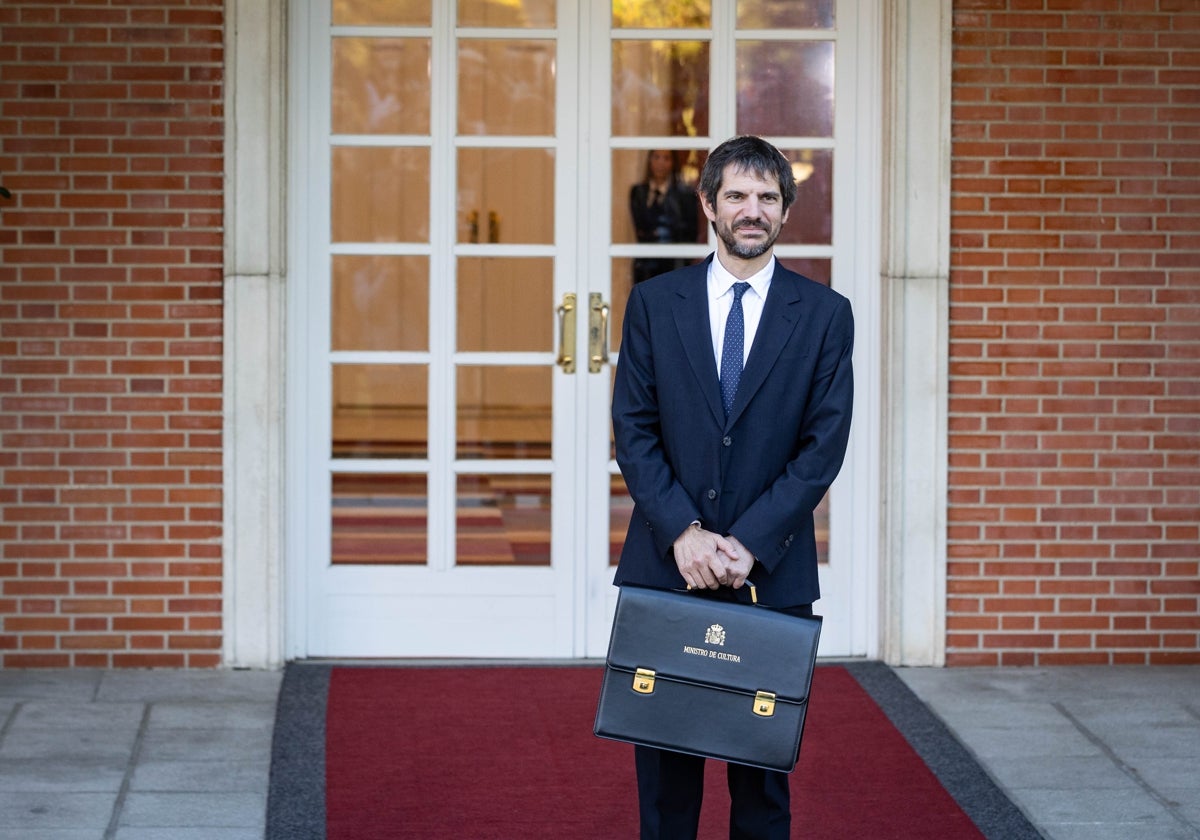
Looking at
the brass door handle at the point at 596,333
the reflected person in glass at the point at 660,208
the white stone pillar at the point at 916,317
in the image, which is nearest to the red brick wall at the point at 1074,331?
the white stone pillar at the point at 916,317

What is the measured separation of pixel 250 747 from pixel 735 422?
82.5 inches

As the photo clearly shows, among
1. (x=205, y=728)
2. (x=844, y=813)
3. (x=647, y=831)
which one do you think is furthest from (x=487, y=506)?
(x=647, y=831)

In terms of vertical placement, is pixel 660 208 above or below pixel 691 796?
above

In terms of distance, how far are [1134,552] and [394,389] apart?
8.19 ft

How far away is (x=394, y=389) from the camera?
18.5 feet

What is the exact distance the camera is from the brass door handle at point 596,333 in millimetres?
5586

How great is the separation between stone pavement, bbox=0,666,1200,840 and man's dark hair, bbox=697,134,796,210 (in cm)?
179

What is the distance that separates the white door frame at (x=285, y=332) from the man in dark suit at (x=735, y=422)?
2222 mm

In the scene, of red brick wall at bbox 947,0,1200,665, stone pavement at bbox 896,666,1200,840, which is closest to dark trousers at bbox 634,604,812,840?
stone pavement at bbox 896,666,1200,840

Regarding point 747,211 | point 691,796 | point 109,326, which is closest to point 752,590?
point 691,796

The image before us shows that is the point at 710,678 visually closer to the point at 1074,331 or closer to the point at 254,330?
the point at 254,330

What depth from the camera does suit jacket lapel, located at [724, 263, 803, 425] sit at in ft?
10.7

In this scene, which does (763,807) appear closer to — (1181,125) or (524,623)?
(524,623)

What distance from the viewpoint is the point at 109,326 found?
17.7 ft
